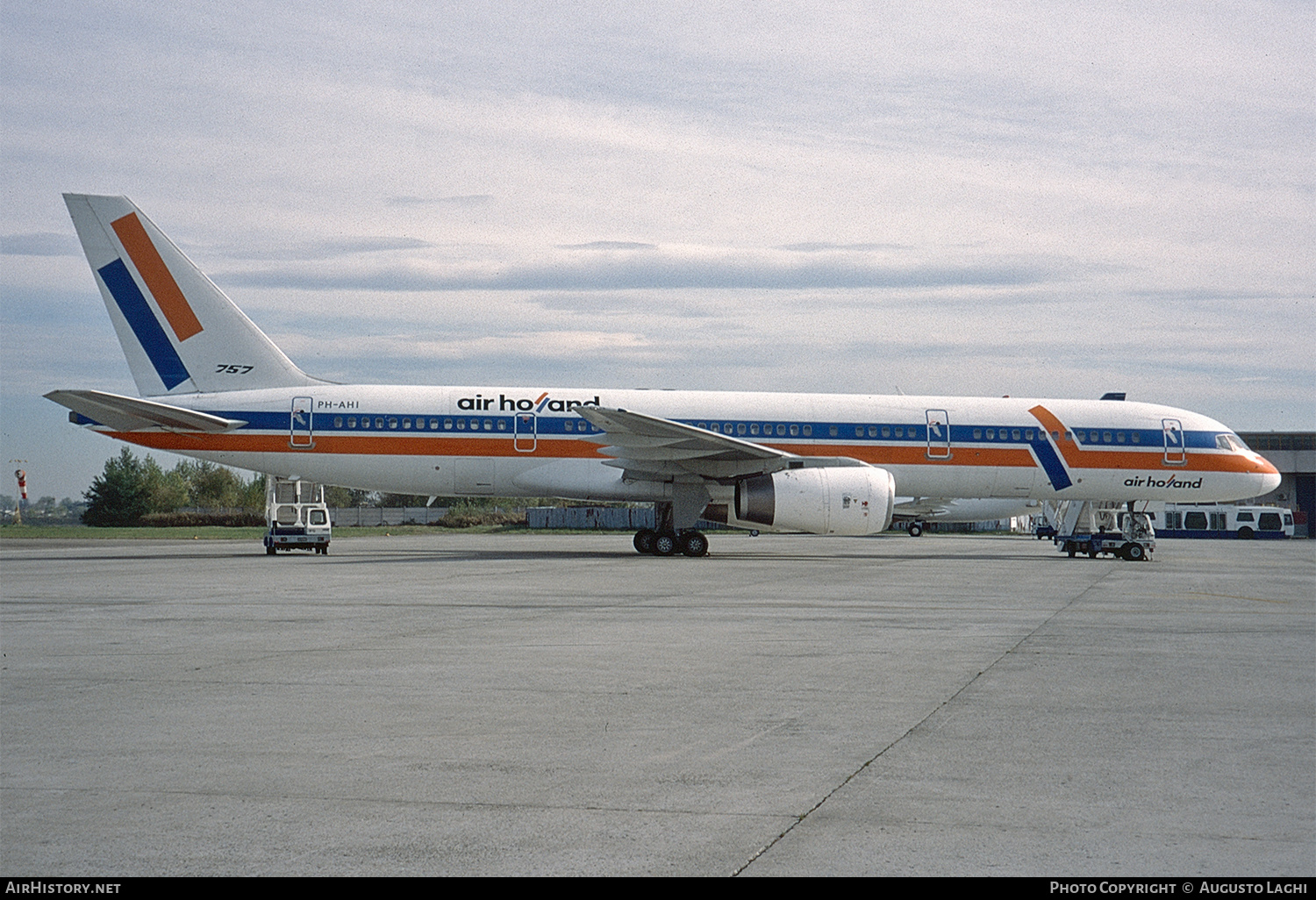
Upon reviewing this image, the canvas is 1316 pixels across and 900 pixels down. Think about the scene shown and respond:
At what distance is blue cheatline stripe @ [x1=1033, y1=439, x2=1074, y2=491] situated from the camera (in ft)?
92.9

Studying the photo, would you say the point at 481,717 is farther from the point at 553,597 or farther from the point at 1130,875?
the point at 553,597

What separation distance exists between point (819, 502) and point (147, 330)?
1562 centimetres

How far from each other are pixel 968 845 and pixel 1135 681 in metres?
4.58

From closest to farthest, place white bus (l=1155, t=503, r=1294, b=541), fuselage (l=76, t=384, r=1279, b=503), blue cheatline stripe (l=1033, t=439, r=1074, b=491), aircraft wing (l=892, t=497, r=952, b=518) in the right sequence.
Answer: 1. fuselage (l=76, t=384, r=1279, b=503)
2. blue cheatline stripe (l=1033, t=439, r=1074, b=491)
3. aircraft wing (l=892, t=497, r=952, b=518)
4. white bus (l=1155, t=503, r=1294, b=541)

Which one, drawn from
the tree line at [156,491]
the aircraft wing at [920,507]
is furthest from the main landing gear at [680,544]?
the tree line at [156,491]

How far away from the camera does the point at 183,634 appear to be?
10727 millimetres

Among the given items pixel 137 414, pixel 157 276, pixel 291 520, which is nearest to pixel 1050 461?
pixel 291 520

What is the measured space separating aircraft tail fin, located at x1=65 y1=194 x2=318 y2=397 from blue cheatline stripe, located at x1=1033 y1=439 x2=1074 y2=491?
17.4m

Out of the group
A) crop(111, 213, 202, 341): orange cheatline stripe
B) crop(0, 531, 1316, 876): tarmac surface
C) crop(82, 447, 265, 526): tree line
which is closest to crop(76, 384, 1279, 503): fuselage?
crop(111, 213, 202, 341): orange cheatline stripe

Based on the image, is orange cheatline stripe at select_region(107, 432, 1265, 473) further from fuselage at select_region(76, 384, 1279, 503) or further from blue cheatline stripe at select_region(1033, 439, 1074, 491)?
blue cheatline stripe at select_region(1033, 439, 1074, 491)

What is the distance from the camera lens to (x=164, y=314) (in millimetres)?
27078

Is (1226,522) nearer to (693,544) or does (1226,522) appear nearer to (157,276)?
(693,544)

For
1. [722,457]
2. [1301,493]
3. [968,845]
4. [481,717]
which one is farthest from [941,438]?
[1301,493]

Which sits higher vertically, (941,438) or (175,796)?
(941,438)
